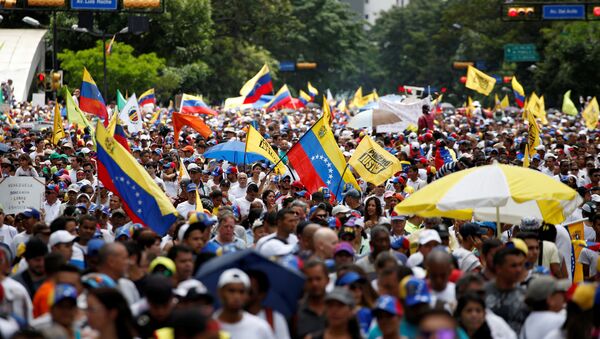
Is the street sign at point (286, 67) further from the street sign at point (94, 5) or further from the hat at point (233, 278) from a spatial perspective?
the hat at point (233, 278)

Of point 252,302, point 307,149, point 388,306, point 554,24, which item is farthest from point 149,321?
point 554,24

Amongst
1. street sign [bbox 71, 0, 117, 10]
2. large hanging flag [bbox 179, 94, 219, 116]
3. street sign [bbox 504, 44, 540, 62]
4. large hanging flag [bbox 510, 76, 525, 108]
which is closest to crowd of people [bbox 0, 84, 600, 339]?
street sign [bbox 71, 0, 117, 10]

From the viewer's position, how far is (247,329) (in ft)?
26.6

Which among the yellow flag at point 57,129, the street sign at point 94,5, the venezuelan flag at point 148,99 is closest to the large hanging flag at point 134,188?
the yellow flag at point 57,129

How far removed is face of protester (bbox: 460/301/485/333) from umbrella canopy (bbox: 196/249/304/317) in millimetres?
1008

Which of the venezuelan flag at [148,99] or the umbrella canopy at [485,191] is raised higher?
the umbrella canopy at [485,191]

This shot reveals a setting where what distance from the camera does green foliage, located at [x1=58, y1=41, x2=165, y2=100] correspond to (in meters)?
54.8

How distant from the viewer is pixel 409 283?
8.60m

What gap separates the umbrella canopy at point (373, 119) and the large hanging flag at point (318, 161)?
10.3 m

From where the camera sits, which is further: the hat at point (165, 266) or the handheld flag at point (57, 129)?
the handheld flag at point (57, 129)

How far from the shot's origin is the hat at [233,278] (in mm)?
8219

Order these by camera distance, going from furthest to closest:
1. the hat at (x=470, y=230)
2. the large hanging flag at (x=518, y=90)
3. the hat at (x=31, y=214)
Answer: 1. the large hanging flag at (x=518, y=90)
2. the hat at (x=31, y=214)
3. the hat at (x=470, y=230)

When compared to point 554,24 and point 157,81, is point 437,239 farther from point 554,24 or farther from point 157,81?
point 554,24

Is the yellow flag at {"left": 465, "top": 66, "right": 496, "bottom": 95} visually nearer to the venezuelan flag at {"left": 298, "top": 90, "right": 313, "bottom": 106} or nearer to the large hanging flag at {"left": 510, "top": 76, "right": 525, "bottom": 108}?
the large hanging flag at {"left": 510, "top": 76, "right": 525, "bottom": 108}
